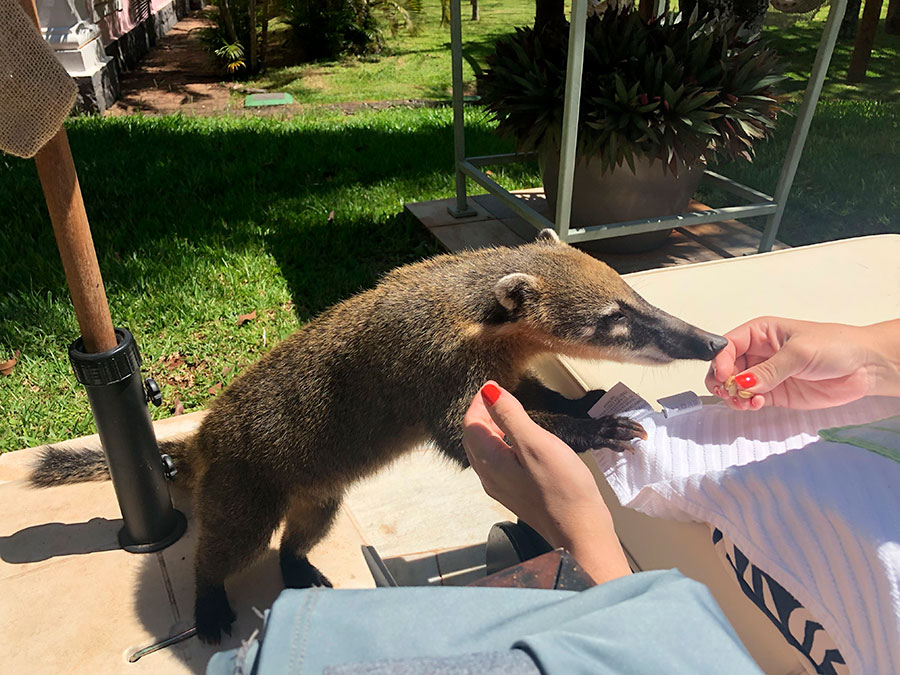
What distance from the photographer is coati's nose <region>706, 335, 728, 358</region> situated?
2.14 m

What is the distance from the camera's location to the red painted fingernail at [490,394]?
65.8 inches

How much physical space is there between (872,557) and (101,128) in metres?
7.80

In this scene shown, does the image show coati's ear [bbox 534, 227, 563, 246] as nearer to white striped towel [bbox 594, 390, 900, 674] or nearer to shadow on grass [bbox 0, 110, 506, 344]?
white striped towel [bbox 594, 390, 900, 674]

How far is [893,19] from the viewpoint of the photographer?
38.8ft

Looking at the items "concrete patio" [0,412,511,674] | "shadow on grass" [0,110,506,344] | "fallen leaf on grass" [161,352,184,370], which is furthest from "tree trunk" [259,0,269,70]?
"concrete patio" [0,412,511,674]

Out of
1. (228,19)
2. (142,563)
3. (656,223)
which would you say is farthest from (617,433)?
(228,19)

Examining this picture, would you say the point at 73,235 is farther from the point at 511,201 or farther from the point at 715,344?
the point at 511,201

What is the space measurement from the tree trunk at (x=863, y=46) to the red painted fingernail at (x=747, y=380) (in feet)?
30.7

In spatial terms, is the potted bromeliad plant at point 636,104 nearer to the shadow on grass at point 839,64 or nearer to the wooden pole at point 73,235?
the wooden pole at point 73,235

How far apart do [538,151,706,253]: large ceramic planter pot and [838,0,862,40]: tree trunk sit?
9554mm

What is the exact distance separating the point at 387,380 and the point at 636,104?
9.41ft

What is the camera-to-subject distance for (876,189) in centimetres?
604

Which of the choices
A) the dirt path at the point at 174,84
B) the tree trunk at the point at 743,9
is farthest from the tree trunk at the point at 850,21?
the dirt path at the point at 174,84

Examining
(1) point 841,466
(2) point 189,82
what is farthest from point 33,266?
(2) point 189,82
